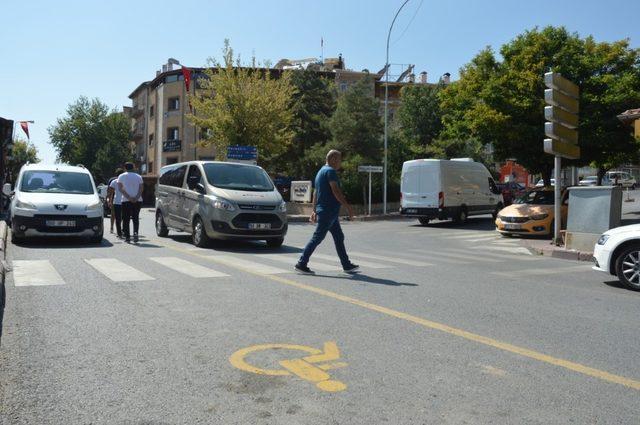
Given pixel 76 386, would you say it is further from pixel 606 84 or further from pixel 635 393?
pixel 606 84

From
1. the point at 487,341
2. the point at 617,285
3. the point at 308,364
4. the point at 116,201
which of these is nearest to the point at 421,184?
the point at 116,201

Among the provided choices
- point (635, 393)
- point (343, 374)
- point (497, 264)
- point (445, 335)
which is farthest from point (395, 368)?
point (497, 264)

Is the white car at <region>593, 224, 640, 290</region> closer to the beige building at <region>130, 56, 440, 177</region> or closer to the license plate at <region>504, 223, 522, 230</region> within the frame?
the license plate at <region>504, 223, 522, 230</region>

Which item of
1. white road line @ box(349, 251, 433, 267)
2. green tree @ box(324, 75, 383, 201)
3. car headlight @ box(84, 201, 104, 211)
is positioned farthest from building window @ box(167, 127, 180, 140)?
white road line @ box(349, 251, 433, 267)

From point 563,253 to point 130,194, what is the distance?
9742 mm

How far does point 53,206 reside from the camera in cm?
1161

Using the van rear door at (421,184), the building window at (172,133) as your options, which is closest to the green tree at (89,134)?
the building window at (172,133)

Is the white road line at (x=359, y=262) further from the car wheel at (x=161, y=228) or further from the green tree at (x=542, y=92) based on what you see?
the green tree at (x=542, y=92)

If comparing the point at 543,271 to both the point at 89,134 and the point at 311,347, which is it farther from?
the point at 89,134

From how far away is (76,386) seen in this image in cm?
367

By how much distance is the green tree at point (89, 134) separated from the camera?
6669cm

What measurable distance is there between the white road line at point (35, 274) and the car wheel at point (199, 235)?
346 centimetres

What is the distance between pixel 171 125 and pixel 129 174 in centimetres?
4289

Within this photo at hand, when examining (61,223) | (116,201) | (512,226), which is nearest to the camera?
(61,223)
